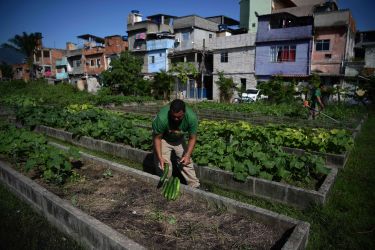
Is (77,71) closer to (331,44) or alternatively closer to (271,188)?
(331,44)

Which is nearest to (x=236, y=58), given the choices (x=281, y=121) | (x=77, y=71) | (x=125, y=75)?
(x=125, y=75)

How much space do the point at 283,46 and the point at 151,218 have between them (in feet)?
85.9

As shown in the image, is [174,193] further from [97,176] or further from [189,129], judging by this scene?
[97,176]

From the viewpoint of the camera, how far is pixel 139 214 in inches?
164

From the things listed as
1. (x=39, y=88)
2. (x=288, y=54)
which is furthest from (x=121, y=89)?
(x=288, y=54)

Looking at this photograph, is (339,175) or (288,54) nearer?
(339,175)

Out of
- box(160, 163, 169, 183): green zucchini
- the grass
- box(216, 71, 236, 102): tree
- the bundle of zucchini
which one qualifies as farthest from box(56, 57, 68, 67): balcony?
the bundle of zucchini

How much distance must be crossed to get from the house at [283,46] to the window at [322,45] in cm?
127

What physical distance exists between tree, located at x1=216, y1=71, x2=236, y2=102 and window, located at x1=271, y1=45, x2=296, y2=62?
475 centimetres

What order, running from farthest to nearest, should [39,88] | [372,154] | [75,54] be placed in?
[75,54] < [39,88] < [372,154]

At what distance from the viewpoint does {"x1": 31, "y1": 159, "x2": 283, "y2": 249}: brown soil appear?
351cm

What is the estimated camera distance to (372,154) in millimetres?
7980

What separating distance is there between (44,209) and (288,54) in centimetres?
2627

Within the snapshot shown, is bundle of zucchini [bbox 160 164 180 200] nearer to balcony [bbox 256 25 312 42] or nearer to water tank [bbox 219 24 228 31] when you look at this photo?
balcony [bbox 256 25 312 42]
